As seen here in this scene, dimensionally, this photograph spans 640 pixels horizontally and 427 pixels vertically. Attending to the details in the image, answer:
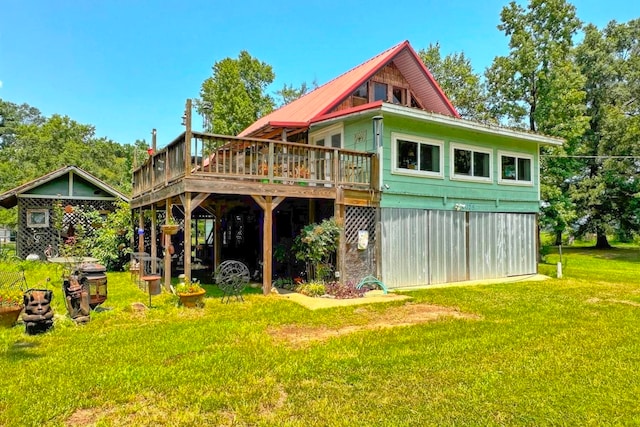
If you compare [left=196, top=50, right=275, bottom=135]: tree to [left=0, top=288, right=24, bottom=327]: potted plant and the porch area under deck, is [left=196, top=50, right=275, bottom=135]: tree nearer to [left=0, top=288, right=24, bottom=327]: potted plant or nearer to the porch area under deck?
the porch area under deck

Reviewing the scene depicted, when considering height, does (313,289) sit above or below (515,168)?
below

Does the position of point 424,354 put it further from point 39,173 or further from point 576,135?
point 39,173

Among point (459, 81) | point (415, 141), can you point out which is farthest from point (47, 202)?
point (459, 81)

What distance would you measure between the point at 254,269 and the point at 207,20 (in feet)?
41.2

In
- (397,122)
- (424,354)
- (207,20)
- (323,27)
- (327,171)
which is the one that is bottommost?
(424,354)

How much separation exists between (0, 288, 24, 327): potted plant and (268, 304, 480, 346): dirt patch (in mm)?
3807

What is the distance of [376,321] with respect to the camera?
270 inches

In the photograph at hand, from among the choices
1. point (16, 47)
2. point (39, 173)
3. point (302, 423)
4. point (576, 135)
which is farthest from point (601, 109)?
point (39, 173)

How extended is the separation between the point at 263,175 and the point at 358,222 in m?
2.71

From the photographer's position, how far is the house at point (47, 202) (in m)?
15.5

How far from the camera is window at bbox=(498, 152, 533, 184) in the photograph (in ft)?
41.6

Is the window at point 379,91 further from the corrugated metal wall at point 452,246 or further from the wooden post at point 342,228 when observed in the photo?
the wooden post at point 342,228

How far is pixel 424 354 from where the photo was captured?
5.04 meters

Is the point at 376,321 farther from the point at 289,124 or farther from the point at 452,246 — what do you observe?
the point at 289,124
